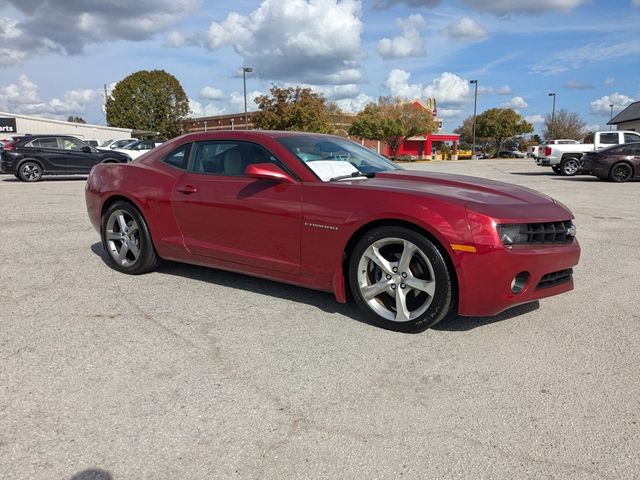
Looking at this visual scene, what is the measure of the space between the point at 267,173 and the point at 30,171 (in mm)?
16884

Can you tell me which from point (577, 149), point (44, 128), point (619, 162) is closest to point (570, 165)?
point (577, 149)

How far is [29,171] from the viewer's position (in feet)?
58.7

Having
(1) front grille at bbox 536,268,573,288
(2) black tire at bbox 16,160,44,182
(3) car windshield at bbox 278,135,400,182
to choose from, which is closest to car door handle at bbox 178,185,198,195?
(3) car windshield at bbox 278,135,400,182

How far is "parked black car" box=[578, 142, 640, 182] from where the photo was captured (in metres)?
17.2

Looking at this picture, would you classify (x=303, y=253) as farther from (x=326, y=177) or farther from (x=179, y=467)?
(x=179, y=467)

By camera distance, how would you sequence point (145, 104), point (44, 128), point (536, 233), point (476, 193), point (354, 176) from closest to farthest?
point (536, 233) < point (476, 193) < point (354, 176) < point (44, 128) < point (145, 104)

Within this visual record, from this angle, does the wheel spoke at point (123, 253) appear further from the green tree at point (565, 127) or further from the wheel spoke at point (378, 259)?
the green tree at point (565, 127)

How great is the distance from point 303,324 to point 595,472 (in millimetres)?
2165

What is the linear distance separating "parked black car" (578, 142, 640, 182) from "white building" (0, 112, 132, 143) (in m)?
45.0

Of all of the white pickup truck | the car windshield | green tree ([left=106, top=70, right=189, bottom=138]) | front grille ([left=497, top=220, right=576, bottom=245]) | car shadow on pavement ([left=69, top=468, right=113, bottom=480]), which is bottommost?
car shadow on pavement ([left=69, top=468, right=113, bottom=480])

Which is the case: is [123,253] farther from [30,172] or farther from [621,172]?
[621,172]

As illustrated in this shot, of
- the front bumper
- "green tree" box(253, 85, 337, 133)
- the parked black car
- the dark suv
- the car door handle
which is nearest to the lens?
the front bumper

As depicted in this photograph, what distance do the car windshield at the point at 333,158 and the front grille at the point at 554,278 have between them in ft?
5.34

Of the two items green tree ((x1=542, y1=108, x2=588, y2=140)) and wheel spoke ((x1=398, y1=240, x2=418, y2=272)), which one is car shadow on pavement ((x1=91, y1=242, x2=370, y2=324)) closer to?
wheel spoke ((x1=398, y1=240, x2=418, y2=272))
